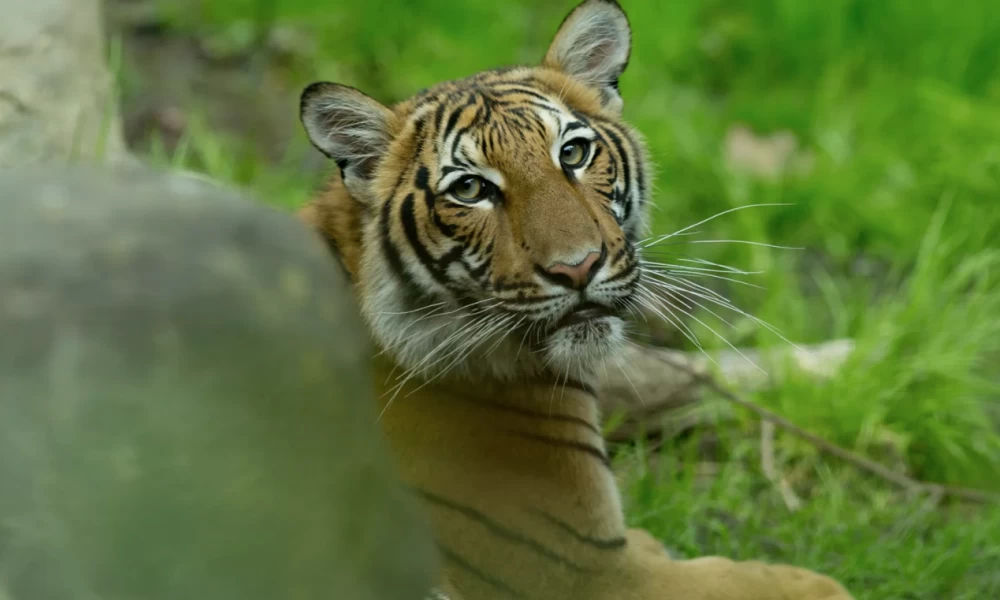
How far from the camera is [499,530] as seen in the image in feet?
5.76

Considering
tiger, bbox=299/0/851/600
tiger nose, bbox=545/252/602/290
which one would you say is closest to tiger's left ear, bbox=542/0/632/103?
tiger, bbox=299/0/851/600

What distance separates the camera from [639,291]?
187cm

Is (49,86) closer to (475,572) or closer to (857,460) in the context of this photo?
(475,572)

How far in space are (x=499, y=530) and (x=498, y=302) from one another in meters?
0.41

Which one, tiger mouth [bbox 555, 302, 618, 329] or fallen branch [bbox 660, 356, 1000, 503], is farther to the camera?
fallen branch [bbox 660, 356, 1000, 503]

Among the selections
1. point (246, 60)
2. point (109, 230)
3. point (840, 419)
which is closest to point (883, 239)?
point (840, 419)

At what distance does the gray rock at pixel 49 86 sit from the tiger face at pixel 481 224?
1472 mm

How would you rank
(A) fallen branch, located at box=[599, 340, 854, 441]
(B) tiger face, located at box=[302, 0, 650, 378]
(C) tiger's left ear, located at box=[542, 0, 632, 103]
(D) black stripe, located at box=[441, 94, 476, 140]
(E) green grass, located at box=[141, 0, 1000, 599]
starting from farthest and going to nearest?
(A) fallen branch, located at box=[599, 340, 854, 441] → (E) green grass, located at box=[141, 0, 1000, 599] → (C) tiger's left ear, located at box=[542, 0, 632, 103] → (D) black stripe, located at box=[441, 94, 476, 140] → (B) tiger face, located at box=[302, 0, 650, 378]

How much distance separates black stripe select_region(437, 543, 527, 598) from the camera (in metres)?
1.64

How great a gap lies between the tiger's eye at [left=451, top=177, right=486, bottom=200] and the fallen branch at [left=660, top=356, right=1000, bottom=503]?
1.35 m

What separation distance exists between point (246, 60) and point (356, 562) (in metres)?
4.65

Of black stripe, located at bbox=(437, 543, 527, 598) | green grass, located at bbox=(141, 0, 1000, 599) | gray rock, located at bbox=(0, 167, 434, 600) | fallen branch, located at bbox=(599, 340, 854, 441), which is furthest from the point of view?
fallen branch, located at bbox=(599, 340, 854, 441)

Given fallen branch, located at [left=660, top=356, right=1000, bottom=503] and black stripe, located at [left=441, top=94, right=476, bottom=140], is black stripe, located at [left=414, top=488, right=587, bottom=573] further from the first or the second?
fallen branch, located at [left=660, top=356, right=1000, bottom=503]

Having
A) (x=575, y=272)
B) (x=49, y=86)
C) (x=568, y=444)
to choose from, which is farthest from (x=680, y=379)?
(x=49, y=86)
